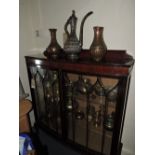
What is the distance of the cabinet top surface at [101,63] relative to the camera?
1058 millimetres

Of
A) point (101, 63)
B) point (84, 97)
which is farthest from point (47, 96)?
point (101, 63)

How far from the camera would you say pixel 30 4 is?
6.19 feet

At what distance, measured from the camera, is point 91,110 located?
4.66 ft

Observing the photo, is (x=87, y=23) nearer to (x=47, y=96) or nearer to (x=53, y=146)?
(x=47, y=96)

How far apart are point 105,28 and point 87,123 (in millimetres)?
964

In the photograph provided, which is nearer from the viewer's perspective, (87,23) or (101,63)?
(101,63)

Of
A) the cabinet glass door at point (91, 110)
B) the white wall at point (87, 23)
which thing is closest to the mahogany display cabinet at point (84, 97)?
the cabinet glass door at point (91, 110)

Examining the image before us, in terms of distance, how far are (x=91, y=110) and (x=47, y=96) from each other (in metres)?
0.58

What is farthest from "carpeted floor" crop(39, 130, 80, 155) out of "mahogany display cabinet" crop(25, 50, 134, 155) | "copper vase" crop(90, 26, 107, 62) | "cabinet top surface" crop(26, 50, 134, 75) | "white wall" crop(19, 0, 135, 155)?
"copper vase" crop(90, 26, 107, 62)

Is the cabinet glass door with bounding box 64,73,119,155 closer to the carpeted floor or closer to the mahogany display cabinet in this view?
the mahogany display cabinet

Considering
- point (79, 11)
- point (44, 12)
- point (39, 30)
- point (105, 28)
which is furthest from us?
point (39, 30)
